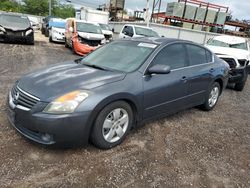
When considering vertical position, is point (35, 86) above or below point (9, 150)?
above

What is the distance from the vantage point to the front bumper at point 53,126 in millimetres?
2658

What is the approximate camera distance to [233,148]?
3600 mm

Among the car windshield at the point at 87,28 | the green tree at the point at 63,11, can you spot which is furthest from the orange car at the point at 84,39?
the green tree at the point at 63,11

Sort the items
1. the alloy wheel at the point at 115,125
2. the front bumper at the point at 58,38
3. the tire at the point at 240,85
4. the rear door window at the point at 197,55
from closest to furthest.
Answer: the alloy wheel at the point at 115,125
the rear door window at the point at 197,55
the tire at the point at 240,85
the front bumper at the point at 58,38

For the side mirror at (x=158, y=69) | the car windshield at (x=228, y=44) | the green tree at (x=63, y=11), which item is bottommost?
the green tree at (x=63, y=11)

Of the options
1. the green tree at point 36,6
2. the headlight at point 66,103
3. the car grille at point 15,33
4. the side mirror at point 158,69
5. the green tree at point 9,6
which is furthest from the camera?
the green tree at point 36,6

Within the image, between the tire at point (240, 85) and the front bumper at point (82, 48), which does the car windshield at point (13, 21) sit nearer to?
the front bumper at point (82, 48)

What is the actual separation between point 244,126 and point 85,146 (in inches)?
125

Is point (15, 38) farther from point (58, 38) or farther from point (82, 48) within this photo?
point (82, 48)

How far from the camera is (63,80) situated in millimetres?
3125

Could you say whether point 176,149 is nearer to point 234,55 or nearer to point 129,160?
point 129,160

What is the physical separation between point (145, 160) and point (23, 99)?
68.0 inches

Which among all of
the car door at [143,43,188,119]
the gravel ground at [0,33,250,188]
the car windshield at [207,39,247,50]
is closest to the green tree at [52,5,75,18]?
the car windshield at [207,39,247,50]

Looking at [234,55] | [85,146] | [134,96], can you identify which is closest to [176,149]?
[134,96]
